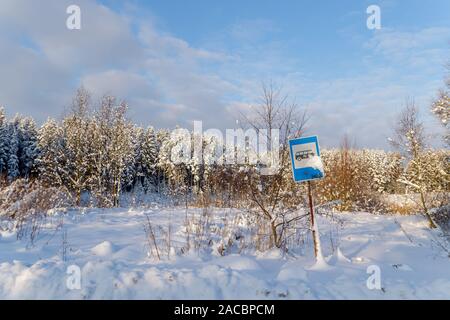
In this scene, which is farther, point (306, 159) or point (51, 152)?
point (51, 152)

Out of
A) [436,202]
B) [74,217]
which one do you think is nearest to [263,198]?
[74,217]

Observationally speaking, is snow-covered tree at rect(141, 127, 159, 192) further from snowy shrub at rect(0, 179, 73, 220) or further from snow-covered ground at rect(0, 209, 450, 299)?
snow-covered ground at rect(0, 209, 450, 299)

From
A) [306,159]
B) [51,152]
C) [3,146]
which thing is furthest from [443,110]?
[3,146]

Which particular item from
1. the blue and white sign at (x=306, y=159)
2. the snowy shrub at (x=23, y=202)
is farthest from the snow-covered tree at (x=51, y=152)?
the blue and white sign at (x=306, y=159)

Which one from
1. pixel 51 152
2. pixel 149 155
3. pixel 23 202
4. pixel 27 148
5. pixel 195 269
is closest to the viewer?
pixel 195 269

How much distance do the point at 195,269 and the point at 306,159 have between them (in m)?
2.50

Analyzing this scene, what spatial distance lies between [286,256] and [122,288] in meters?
3.17

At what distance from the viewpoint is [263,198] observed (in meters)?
6.87

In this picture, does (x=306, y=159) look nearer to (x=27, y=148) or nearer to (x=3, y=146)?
(x=3, y=146)

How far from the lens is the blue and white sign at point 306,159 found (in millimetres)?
5359

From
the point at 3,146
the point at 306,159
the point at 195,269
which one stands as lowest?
the point at 195,269

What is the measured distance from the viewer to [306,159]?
5461 mm

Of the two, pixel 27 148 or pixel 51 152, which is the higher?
pixel 27 148
